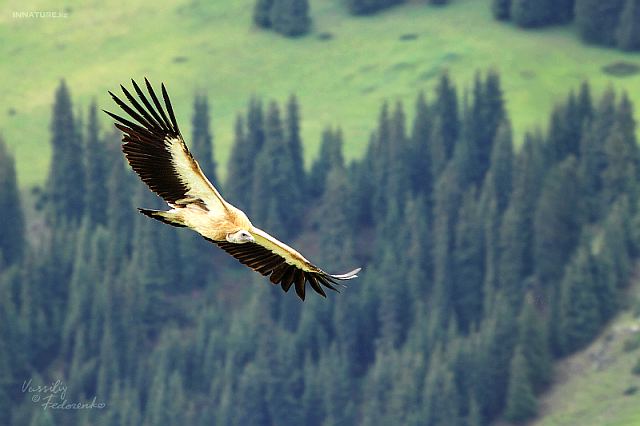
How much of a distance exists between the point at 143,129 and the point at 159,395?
469 feet

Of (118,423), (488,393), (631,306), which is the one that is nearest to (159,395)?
(118,423)

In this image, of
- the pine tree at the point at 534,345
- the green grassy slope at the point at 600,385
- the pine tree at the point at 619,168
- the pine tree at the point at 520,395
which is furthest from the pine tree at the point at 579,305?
the pine tree at the point at 619,168

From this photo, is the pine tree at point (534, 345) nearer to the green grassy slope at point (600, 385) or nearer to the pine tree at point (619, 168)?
the green grassy slope at point (600, 385)

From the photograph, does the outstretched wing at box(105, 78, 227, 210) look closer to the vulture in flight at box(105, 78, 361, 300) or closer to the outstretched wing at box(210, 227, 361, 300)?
the vulture in flight at box(105, 78, 361, 300)

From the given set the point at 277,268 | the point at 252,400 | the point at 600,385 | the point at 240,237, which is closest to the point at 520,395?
the point at 600,385

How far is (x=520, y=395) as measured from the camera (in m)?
170

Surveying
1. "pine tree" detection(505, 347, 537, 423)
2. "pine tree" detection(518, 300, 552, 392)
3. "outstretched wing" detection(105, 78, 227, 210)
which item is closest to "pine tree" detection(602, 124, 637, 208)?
"pine tree" detection(518, 300, 552, 392)

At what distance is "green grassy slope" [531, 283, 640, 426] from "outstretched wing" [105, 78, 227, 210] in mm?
112664

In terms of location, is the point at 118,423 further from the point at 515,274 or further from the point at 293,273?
the point at 293,273

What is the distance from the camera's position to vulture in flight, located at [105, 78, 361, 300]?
1763 inches

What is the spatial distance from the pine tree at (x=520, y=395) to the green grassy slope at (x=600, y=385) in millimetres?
1139

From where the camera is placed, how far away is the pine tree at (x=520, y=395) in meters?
168

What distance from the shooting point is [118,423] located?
189 meters

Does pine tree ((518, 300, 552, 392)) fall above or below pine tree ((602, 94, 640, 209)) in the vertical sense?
below
